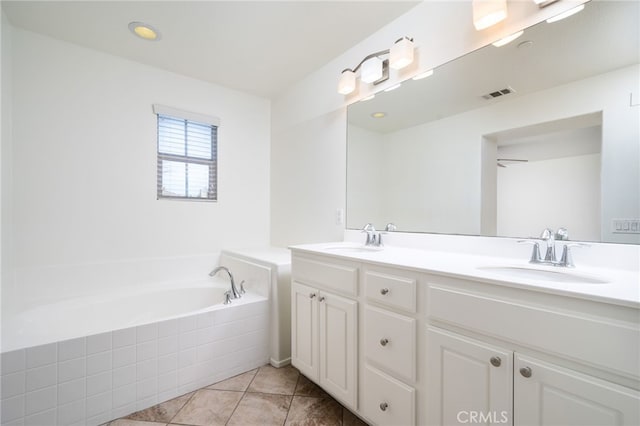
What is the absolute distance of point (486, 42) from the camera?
1.47 m

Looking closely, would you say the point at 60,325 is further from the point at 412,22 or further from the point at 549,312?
the point at 412,22

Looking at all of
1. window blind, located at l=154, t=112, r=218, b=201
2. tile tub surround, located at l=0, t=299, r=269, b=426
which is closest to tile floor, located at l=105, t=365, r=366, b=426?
tile tub surround, located at l=0, t=299, r=269, b=426

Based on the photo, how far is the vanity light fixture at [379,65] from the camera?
67.8 inches

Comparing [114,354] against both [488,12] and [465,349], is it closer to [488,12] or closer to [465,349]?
[465,349]

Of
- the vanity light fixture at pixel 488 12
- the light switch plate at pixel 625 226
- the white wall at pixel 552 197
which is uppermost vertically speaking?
the vanity light fixture at pixel 488 12

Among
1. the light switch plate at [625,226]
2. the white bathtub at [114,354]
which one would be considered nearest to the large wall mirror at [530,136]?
the light switch plate at [625,226]

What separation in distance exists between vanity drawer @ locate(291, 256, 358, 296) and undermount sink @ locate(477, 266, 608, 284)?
1.91 feet

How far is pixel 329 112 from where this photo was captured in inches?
95.1

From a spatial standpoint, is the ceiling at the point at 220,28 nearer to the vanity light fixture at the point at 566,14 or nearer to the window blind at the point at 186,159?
the window blind at the point at 186,159

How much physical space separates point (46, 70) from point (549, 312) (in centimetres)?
329

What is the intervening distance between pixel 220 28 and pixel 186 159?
1.25m

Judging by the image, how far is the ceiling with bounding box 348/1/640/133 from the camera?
3.66 feet

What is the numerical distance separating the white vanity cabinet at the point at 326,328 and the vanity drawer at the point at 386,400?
0.08m

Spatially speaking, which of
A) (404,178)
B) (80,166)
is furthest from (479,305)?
(80,166)
